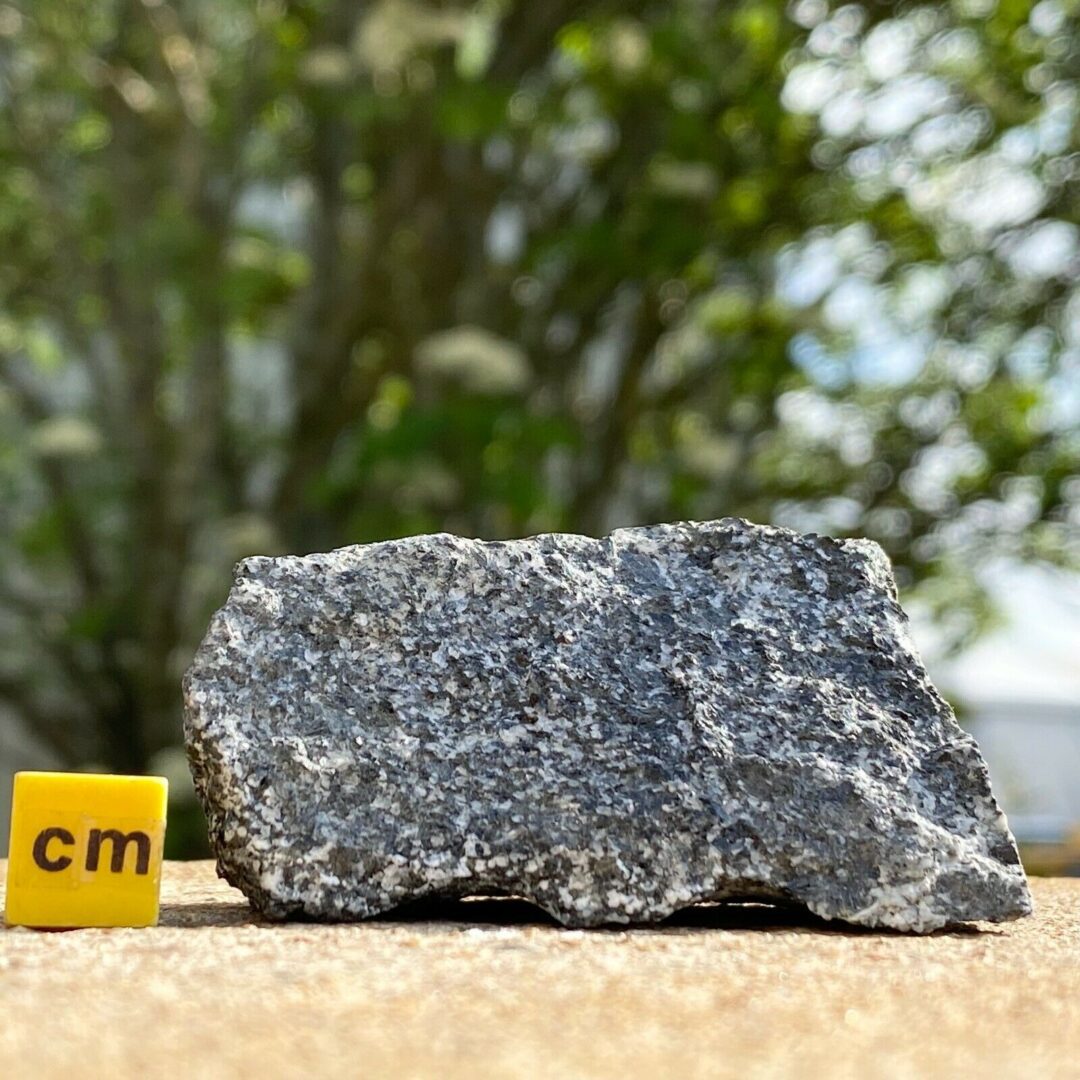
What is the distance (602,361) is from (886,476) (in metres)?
2.74

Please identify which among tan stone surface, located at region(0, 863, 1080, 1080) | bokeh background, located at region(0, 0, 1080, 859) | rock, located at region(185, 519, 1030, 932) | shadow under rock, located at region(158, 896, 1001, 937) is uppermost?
bokeh background, located at region(0, 0, 1080, 859)

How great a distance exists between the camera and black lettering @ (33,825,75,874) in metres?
2.87

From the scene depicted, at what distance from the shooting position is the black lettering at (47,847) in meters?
2.87

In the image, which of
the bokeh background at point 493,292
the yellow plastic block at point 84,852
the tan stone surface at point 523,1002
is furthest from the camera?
the bokeh background at point 493,292

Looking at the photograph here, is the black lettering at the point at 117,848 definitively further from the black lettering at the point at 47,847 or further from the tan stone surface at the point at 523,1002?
the tan stone surface at the point at 523,1002

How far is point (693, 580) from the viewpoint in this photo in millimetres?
3355

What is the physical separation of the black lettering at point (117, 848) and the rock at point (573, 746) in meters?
0.15

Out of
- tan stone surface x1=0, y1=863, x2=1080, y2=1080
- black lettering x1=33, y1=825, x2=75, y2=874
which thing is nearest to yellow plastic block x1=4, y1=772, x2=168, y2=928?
black lettering x1=33, y1=825, x2=75, y2=874

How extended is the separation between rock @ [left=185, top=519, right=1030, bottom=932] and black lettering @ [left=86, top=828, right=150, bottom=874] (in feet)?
0.50

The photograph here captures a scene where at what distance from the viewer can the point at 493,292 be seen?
323 inches

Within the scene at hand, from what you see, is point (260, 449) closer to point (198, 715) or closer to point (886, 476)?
point (886, 476)

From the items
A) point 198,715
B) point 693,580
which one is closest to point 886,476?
point 693,580

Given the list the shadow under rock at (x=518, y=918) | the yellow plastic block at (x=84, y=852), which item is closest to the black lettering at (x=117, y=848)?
the yellow plastic block at (x=84, y=852)

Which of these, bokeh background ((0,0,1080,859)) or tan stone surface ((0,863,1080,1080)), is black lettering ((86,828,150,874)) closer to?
tan stone surface ((0,863,1080,1080))
